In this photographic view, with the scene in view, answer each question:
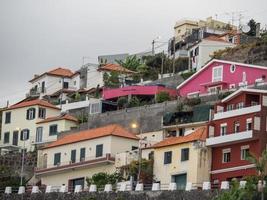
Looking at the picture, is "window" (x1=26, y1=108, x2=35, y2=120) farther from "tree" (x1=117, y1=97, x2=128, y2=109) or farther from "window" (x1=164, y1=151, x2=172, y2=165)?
"window" (x1=164, y1=151, x2=172, y2=165)

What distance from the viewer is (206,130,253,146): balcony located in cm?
7678

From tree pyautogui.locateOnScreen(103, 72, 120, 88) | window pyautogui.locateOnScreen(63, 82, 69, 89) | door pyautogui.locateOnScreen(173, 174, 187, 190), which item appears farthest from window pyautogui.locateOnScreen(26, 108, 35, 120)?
door pyautogui.locateOnScreen(173, 174, 187, 190)

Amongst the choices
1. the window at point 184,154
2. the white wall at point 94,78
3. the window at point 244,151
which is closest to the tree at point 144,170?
the window at point 184,154

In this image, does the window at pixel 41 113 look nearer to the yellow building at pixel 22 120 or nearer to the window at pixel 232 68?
the yellow building at pixel 22 120

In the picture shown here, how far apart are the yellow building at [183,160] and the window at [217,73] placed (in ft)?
48.2

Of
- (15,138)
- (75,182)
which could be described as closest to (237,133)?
(75,182)

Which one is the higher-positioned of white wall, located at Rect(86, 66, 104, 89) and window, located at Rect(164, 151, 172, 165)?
white wall, located at Rect(86, 66, 104, 89)

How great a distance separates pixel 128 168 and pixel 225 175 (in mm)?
9985

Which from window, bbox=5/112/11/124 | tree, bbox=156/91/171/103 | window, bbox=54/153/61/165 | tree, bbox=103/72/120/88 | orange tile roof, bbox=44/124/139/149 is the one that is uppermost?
tree, bbox=103/72/120/88

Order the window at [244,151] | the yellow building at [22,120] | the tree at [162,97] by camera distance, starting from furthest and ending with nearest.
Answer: the yellow building at [22,120] → the tree at [162,97] → the window at [244,151]

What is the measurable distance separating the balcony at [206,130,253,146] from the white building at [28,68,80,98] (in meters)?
52.1

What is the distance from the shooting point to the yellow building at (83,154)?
8962 centimetres

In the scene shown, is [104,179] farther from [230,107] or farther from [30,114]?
[30,114]

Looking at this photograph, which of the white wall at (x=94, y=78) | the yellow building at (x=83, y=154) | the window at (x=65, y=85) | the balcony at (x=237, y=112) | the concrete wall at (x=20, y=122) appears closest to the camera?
the balcony at (x=237, y=112)
